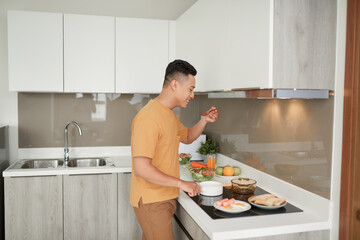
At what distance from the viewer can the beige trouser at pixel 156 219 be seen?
81.2 inches

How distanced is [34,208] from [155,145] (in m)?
1.62

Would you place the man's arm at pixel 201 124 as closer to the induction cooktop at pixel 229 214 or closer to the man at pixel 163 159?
the man at pixel 163 159

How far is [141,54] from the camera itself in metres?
3.31

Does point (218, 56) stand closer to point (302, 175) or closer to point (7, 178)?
point (302, 175)

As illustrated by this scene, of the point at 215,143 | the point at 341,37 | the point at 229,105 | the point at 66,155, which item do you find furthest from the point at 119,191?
the point at 341,37

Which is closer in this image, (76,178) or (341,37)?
(341,37)

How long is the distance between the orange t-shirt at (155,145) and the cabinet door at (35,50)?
1451 mm

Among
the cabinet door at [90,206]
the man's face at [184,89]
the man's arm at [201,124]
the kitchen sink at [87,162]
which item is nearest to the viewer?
the man's face at [184,89]

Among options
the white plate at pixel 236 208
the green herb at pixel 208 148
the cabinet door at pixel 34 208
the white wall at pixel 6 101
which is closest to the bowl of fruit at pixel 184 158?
the green herb at pixel 208 148

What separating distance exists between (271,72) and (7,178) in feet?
7.75

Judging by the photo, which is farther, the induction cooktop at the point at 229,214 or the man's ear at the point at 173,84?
the man's ear at the point at 173,84

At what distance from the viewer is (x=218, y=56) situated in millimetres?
2291

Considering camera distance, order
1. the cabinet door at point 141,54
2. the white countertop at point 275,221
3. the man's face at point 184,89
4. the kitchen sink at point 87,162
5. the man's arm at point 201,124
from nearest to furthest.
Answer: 1. the white countertop at point 275,221
2. the man's face at point 184,89
3. the man's arm at point 201,124
4. the cabinet door at point 141,54
5. the kitchen sink at point 87,162

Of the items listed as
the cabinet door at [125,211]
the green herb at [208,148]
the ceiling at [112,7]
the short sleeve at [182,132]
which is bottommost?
the cabinet door at [125,211]
